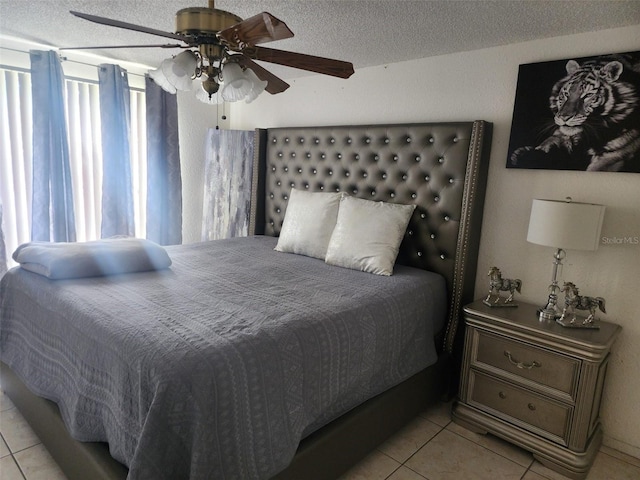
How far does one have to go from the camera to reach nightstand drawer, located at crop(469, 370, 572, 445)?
1.98 metres

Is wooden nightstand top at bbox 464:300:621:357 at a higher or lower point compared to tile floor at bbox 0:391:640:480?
higher

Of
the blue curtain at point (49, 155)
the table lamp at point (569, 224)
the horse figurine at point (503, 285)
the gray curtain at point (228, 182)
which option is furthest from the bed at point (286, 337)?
the blue curtain at point (49, 155)

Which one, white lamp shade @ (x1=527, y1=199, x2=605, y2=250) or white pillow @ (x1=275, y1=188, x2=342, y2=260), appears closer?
white lamp shade @ (x1=527, y1=199, x2=605, y2=250)

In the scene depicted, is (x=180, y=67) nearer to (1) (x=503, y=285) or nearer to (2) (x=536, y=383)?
(1) (x=503, y=285)

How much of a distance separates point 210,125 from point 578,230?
3330 mm

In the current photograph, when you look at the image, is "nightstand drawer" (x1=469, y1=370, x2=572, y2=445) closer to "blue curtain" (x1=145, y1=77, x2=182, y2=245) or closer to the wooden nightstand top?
the wooden nightstand top

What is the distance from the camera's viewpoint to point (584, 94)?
6.95ft

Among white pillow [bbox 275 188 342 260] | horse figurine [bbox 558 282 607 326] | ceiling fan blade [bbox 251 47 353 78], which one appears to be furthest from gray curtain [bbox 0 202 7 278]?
horse figurine [bbox 558 282 607 326]

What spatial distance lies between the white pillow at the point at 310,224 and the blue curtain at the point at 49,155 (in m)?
1.66

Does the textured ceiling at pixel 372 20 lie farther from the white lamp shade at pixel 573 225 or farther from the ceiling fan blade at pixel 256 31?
the white lamp shade at pixel 573 225

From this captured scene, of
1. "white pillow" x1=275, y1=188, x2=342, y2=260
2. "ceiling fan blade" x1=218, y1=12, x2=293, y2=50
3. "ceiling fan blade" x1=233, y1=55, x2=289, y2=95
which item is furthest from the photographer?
"white pillow" x1=275, y1=188, x2=342, y2=260

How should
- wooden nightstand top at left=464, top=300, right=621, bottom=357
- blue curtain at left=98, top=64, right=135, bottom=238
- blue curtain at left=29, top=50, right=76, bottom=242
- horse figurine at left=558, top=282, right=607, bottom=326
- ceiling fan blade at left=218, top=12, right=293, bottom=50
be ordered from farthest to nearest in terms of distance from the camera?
1. blue curtain at left=98, top=64, right=135, bottom=238
2. blue curtain at left=29, top=50, right=76, bottom=242
3. horse figurine at left=558, top=282, right=607, bottom=326
4. wooden nightstand top at left=464, top=300, right=621, bottom=357
5. ceiling fan blade at left=218, top=12, right=293, bottom=50

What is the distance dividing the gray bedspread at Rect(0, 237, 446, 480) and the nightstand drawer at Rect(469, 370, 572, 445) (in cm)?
32

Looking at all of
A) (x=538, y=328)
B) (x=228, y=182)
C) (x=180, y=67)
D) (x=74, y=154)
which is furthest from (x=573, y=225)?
(x=74, y=154)
